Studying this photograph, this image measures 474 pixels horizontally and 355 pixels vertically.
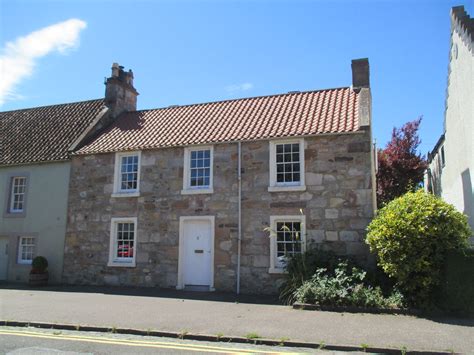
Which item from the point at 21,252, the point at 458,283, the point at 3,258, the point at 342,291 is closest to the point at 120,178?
the point at 21,252

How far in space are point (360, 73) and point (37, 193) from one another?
1454 cm

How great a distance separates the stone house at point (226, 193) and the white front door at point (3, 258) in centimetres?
360

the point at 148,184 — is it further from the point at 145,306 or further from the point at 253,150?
the point at 145,306

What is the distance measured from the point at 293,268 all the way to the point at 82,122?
1260 cm

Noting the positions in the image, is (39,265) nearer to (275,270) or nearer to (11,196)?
(11,196)

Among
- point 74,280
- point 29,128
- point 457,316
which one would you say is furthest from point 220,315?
point 29,128

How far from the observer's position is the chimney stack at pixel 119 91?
21.0m

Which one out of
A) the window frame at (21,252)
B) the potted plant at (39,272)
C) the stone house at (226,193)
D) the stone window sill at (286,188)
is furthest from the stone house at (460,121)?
the window frame at (21,252)

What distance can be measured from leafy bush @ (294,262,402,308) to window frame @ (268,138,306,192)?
312 centimetres

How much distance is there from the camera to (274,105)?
1767cm

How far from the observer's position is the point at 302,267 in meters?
Result: 13.1

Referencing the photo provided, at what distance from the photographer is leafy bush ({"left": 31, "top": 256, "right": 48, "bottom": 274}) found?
17.3m

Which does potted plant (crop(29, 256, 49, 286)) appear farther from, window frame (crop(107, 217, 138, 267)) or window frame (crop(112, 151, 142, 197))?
window frame (crop(112, 151, 142, 197))

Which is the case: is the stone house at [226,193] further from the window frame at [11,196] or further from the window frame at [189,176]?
the window frame at [11,196]
